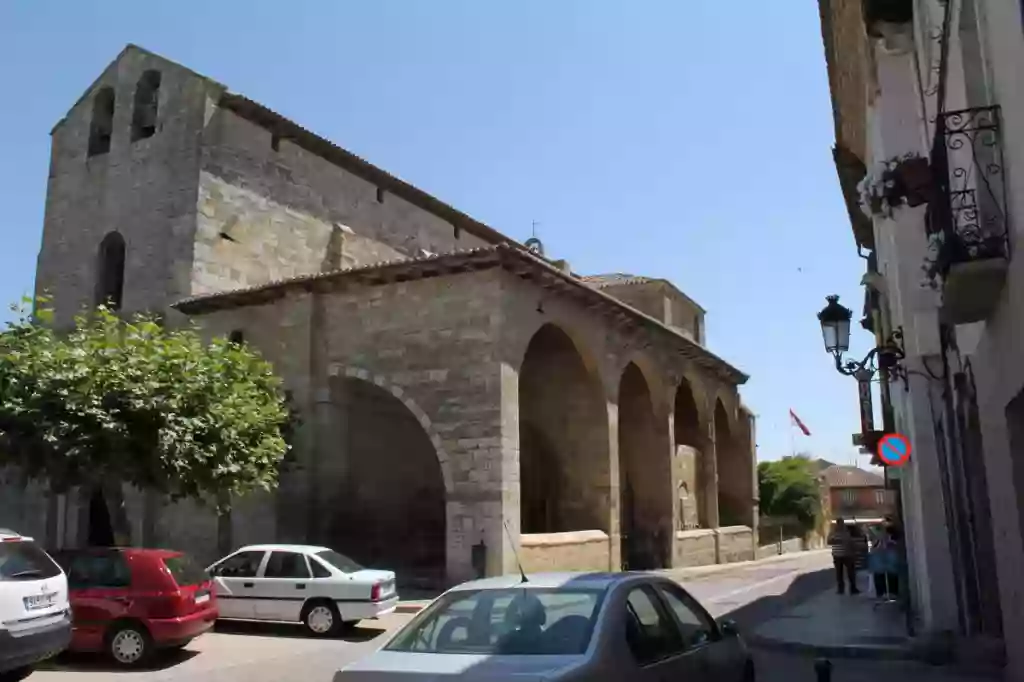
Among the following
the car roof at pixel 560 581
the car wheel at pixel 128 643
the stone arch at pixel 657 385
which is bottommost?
the car wheel at pixel 128 643

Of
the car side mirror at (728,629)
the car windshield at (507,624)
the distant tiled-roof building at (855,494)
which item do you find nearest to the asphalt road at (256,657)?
the car windshield at (507,624)

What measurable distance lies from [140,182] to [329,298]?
22.8 feet

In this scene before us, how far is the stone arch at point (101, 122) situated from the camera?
2364 centimetres

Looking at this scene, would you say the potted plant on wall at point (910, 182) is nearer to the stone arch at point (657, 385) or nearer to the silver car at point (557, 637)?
the silver car at point (557, 637)

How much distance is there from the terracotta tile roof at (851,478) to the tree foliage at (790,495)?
2519cm

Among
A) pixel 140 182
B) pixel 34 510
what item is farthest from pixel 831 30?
pixel 34 510

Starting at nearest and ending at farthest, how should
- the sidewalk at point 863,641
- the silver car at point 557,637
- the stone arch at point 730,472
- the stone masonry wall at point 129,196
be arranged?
the silver car at point 557,637
the sidewalk at point 863,641
the stone masonry wall at point 129,196
the stone arch at point 730,472

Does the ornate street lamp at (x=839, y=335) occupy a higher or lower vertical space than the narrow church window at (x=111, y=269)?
lower

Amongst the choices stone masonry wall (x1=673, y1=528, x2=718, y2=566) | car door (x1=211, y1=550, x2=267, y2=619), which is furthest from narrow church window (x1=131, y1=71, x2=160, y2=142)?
stone masonry wall (x1=673, y1=528, x2=718, y2=566)

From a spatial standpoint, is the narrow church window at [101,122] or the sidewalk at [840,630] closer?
the sidewalk at [840,630]

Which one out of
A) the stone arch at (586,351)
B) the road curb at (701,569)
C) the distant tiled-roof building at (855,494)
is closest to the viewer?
the stone arch at (586,351)

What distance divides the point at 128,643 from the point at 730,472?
2499 centimetres

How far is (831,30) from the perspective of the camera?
12688 millimetres

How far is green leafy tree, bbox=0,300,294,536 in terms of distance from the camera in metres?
12.7
